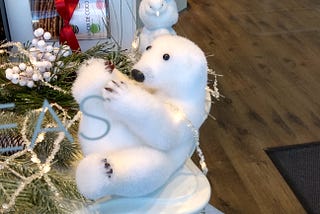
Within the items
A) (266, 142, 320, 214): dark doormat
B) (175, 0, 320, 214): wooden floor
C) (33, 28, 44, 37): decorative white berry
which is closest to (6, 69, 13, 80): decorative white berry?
(33, 28, 44, 37): decorative white berry

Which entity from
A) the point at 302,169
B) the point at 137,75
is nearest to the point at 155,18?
the point at 137,75

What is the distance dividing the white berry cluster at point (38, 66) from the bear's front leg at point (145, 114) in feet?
0.74

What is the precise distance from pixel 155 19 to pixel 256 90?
139 centimetres

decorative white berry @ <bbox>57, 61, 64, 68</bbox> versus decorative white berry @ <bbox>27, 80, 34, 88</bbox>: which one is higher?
decorative white berry @ <bbox>57, 61, 64, 68</bbox>

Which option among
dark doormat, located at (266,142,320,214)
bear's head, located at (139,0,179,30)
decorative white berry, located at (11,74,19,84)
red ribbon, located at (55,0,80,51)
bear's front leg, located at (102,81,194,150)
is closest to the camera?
bear's front leg, located at (102,81,194,150)

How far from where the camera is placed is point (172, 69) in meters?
0.59

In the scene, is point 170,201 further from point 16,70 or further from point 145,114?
point 16,70

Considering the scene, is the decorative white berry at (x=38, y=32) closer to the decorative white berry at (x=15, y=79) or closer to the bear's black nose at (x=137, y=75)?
the decorative white berry at (x=15, y=79)

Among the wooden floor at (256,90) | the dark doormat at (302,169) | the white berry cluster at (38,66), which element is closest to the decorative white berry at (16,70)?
the white berry cluster at (38,66)

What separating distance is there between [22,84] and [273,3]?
8.87 feet

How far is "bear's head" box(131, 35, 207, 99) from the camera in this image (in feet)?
1.95

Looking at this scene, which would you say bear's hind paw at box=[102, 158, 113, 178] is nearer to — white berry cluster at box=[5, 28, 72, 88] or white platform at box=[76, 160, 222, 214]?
white platform at box=[76, 160, 222, 214]

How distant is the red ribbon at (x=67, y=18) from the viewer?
0.93 m

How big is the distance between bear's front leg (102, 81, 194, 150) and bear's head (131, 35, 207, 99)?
1.1 inches
